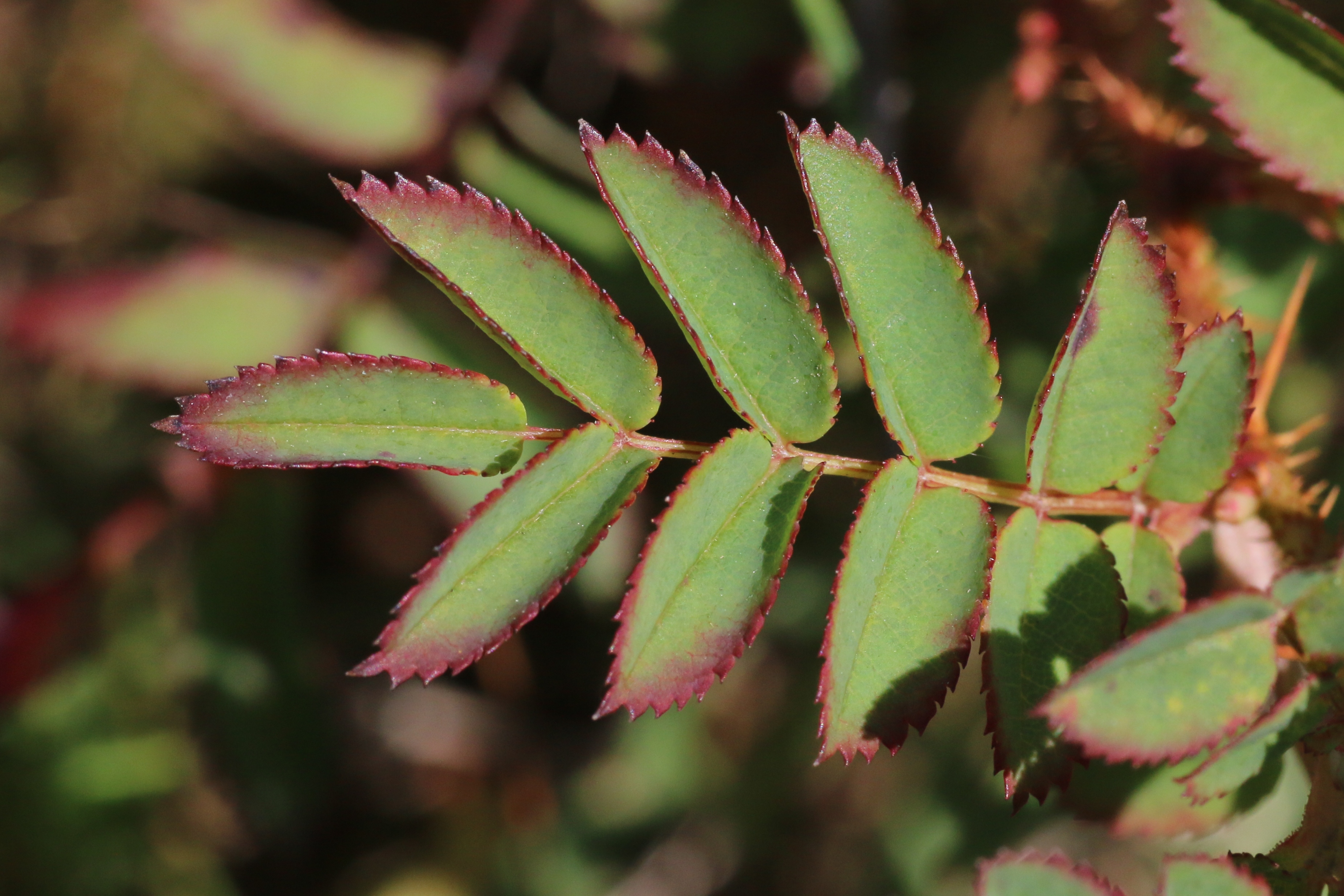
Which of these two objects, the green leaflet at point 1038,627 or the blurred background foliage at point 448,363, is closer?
the green leaflet at point 1038,627

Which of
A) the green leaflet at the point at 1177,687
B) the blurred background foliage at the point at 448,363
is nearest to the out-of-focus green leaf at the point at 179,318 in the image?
the blurred background foliage at the point at 448,363

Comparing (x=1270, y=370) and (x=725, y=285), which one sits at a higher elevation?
(x=1270, y=370)

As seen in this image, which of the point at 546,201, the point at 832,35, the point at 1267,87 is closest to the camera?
the point at 1267,87

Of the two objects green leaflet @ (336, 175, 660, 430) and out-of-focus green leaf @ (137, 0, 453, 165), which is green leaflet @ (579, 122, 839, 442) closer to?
green leaflet @ (336, 175, 660, 430)

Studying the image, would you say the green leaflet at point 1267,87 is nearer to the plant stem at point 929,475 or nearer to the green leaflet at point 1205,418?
the green leaflet at point 1205,418

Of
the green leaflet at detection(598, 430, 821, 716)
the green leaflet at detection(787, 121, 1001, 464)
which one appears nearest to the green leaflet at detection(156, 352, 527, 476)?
the green leaflet at detection(598, 430, 821, 716)

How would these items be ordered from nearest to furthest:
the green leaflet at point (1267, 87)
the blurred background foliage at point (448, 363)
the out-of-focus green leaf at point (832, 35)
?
the green leaflet at point (1267, 87), the out-of-focus green leaf at point (832, 35), the blurred background foliage at point (448, 363)

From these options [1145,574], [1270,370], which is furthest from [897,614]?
[1270,370]

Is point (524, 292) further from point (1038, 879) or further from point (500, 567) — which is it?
point (1038, 879)
